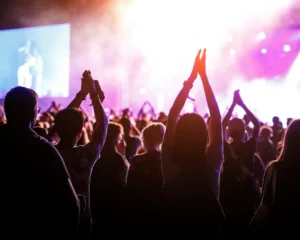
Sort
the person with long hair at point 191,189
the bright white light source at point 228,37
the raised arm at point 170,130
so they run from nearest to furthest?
1. the person with long hair at point 191,189
2. the raised arm at point 170,130
3. the bright white light source at point 228,37

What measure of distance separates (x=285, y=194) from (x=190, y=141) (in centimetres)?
59

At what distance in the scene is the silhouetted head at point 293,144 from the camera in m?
2.21

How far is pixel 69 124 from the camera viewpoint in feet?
8.39

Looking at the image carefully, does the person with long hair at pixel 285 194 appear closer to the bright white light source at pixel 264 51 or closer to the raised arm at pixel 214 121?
the raised arm at pixel 214 121

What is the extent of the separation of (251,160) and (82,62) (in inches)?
433

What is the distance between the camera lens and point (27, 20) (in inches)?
581

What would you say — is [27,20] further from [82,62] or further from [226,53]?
[226,53]

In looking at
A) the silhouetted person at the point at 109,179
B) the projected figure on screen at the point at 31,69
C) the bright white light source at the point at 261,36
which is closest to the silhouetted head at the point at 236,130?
the silhouetted person at the point at 109,179

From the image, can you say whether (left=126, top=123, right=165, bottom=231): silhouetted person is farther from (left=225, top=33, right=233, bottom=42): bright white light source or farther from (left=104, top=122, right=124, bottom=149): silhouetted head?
(left=225, top=33, right=233, bottom=42): bright white light source

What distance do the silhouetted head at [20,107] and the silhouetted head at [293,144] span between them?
53.0 inches

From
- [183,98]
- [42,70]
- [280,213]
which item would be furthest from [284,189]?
[42,70]

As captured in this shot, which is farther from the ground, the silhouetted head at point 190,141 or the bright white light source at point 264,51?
the bright white light source at point 264,51

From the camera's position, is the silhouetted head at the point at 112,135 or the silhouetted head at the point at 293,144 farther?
the silhouetted head at the point at 112,135

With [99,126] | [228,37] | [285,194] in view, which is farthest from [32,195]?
[228,37]
